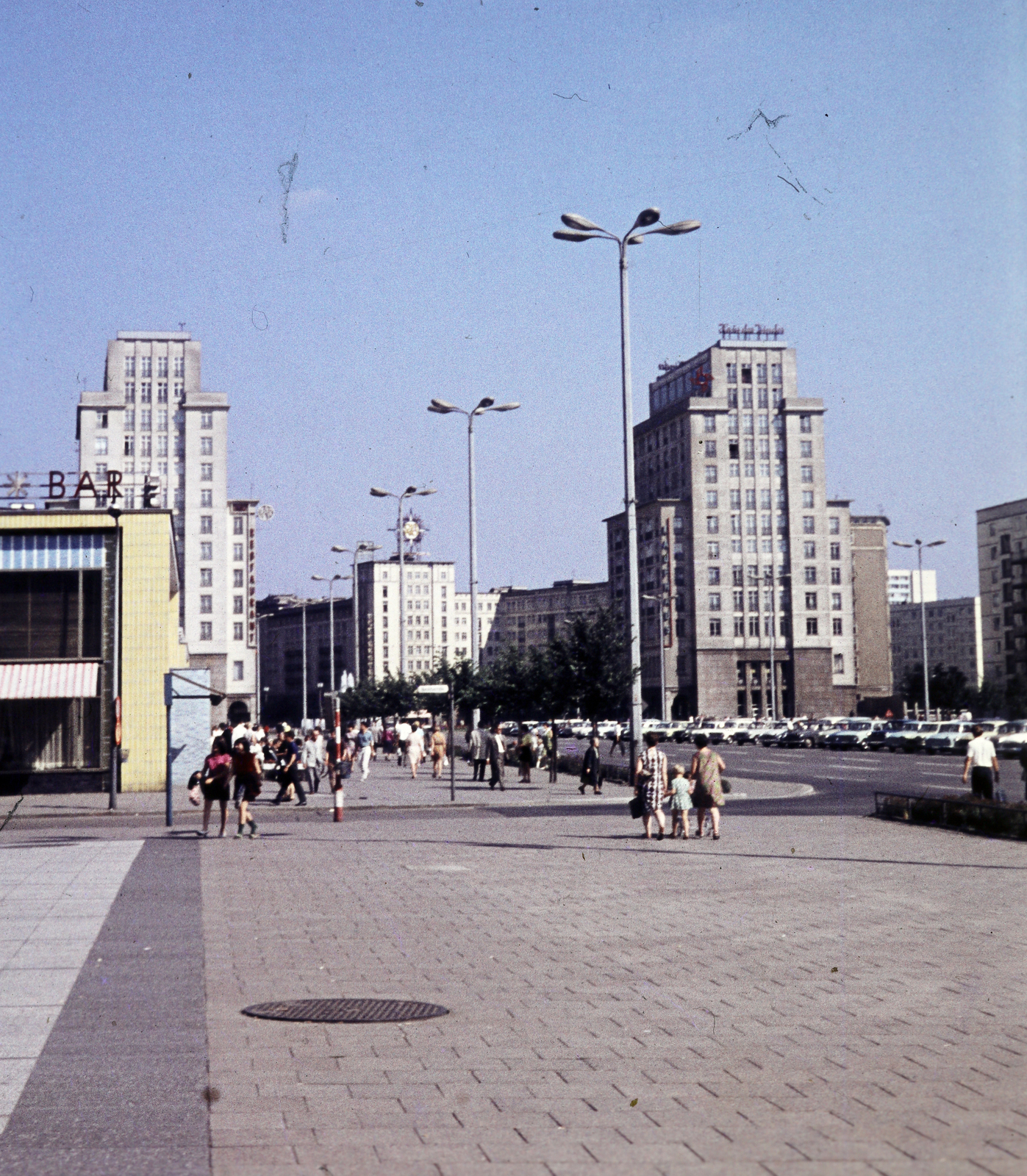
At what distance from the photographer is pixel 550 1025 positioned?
8.54 m

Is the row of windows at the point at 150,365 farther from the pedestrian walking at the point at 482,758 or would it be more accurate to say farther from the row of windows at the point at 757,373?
the pedestrian walking at the point at 482,758

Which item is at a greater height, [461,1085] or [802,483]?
[802,483]

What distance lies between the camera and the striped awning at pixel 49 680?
37.8m

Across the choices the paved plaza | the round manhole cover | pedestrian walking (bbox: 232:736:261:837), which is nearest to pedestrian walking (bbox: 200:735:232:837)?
pedestrian walking (bbox: 232:736:261:837)

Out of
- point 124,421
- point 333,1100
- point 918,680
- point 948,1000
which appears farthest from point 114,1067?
point 124,421

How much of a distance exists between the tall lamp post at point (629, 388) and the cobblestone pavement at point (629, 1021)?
1389cm

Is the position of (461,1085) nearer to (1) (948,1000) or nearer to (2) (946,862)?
(1) (948,1000)

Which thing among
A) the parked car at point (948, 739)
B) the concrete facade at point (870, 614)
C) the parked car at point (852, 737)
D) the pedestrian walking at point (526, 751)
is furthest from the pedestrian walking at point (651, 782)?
the concrete facade at point (870, 614)

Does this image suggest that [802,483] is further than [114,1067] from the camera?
Yes

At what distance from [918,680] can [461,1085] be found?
127 metres

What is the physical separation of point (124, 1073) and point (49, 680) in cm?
3222

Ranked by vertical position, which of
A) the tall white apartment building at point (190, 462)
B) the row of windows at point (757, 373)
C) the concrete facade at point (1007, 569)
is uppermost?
the row of windows at point (757, 373)

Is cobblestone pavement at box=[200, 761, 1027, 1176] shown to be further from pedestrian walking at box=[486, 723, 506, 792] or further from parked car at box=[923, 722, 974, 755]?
parked car at box=[923, 722, 974, 755]

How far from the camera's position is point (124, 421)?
14000cm
